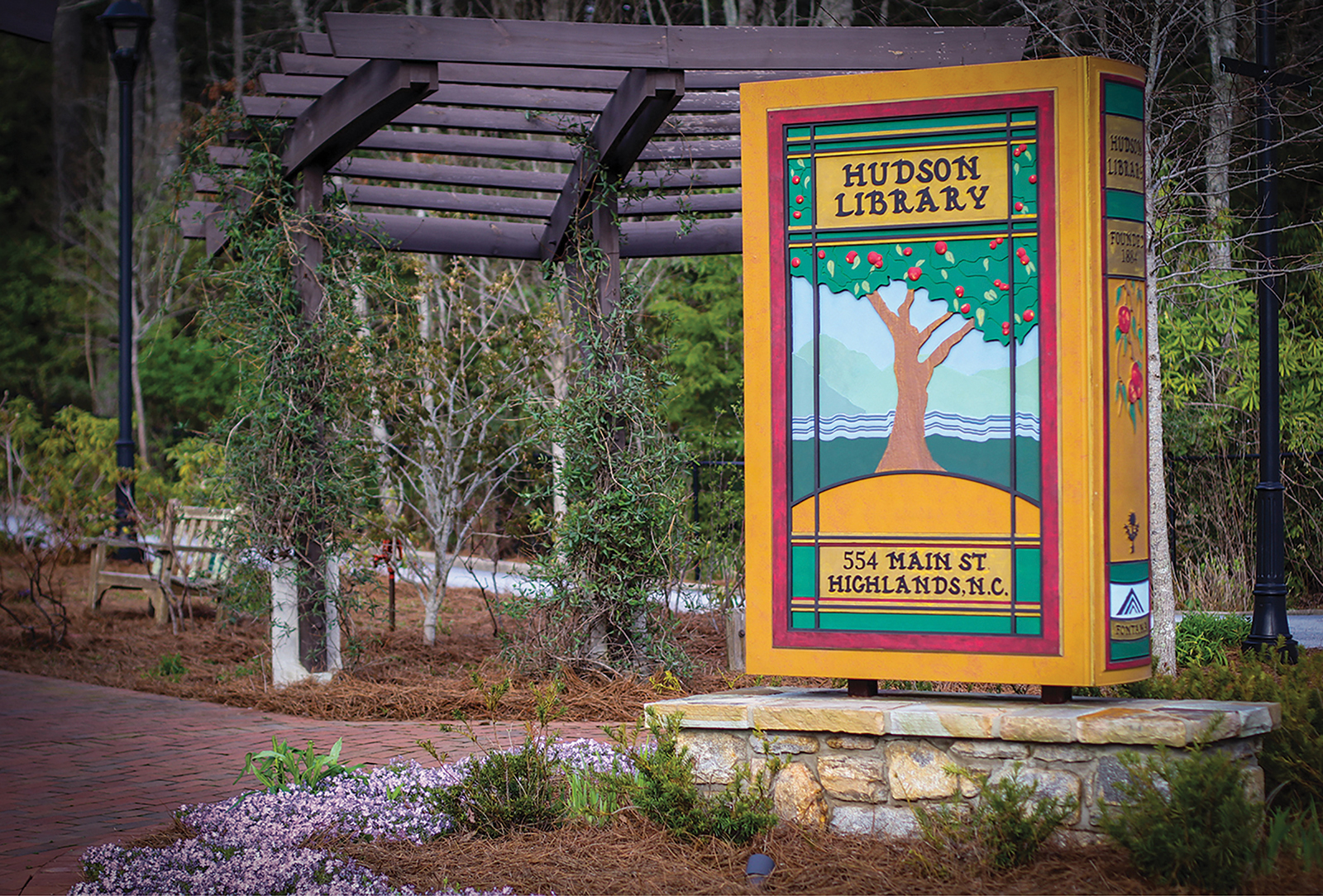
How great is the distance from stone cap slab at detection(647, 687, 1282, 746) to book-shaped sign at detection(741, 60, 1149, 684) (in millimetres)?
139

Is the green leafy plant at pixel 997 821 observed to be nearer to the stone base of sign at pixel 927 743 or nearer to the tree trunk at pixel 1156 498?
the stone base of sign at pixel 927 743

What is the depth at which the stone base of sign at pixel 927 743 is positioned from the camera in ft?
12.3

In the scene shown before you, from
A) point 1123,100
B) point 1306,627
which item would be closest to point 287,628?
point 1123,100

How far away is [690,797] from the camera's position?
408cm

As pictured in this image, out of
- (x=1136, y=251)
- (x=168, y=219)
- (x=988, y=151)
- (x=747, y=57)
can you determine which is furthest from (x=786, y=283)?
(x=168, y=219)

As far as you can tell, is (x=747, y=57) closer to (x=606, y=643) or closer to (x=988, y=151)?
(x=988, y=151)

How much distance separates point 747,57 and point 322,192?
3.17 metres

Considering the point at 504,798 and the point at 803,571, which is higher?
the point at 803,571

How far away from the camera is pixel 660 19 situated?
18.0 metres

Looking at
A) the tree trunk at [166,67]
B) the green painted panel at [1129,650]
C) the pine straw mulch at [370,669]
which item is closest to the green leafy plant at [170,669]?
the pine straw mulch at [370,669]

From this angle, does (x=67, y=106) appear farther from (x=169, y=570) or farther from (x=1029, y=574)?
(x=1029, y=574)

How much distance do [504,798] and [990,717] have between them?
5.98 feet

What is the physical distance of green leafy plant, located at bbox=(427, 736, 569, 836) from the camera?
14.2ft

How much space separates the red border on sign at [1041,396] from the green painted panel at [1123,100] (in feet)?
0.64
